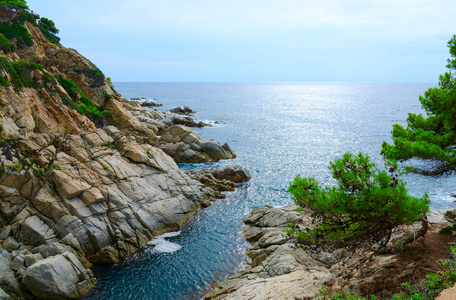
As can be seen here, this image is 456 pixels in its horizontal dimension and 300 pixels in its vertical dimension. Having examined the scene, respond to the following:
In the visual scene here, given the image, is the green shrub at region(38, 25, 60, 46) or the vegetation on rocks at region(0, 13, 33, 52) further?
the green shrub at region(38, 25, 60, 46)

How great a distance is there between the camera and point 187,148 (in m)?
53.3

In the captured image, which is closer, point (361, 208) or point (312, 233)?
point (361, 208)

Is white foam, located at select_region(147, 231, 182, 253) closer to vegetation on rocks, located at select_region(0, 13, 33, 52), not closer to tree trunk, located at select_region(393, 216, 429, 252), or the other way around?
tree trunk, located at select_region(393, 216, 429, 252)

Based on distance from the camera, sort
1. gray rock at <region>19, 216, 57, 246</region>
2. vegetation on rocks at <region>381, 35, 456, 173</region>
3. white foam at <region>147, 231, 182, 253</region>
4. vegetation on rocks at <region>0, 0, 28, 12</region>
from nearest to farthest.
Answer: vegetation on rocks at <region>381, 35, 456, 173</region>, gray rock at <region>19, 216, 57, 246</region>, white foam at <region>147, 231, 182, 253</region>, vegetation on rocks at <region>0, 0, 28, 12</region>

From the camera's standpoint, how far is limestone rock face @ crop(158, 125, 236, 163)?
172 ft

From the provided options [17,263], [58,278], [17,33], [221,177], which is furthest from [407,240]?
[17,33]

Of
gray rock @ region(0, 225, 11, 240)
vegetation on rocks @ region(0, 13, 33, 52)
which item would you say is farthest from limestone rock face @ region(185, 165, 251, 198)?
vegetation on rocks @ region(0, 13, 33, 52)

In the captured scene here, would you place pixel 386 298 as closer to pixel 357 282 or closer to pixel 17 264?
pixel 357 282

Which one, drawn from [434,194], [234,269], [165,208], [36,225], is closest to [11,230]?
[36,225]

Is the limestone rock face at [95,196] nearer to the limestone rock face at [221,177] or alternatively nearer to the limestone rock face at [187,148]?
the limestone rock face at [221,177]

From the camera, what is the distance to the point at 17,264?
2070cm

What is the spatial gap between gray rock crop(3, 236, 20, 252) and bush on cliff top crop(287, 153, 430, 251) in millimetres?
22582

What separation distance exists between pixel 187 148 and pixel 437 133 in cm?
4220

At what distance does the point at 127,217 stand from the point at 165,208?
14.9 feet
